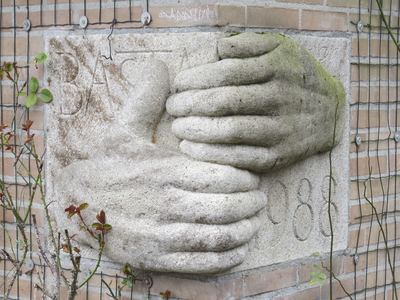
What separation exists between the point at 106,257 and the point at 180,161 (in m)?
0.61

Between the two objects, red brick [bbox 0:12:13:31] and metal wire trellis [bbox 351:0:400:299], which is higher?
red brick [bbox 0:12:13:31]

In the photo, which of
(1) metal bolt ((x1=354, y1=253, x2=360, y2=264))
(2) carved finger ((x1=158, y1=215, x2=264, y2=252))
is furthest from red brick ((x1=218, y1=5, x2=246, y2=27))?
(1) metal bolt ((x1=354, y1=253, x2=360, y2=264))

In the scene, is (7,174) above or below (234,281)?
above

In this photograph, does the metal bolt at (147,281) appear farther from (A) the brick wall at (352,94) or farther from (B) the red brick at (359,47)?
(B) the red brick at (359,47)

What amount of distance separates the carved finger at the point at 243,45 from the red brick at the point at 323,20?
37cm

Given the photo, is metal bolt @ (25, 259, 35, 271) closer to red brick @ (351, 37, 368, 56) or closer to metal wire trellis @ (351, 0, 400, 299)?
metal wire trellis @ (351, 0, 400, 299)

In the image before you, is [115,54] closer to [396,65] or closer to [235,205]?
[235,205]

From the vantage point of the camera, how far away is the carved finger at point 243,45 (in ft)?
6.20

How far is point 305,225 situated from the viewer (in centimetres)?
232

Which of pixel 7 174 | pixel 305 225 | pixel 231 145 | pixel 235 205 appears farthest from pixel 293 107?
pixel 7 174

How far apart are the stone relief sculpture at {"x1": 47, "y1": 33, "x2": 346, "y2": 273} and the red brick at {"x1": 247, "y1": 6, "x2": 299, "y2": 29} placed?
→ 0.12 m

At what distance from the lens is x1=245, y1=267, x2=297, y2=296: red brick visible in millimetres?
2162

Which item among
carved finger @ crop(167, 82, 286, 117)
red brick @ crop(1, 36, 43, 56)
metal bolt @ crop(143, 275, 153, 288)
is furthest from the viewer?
red brick @ crop(1, 36, 43, 56)

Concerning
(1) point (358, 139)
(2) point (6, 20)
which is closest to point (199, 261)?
(1) point (358, 139)
